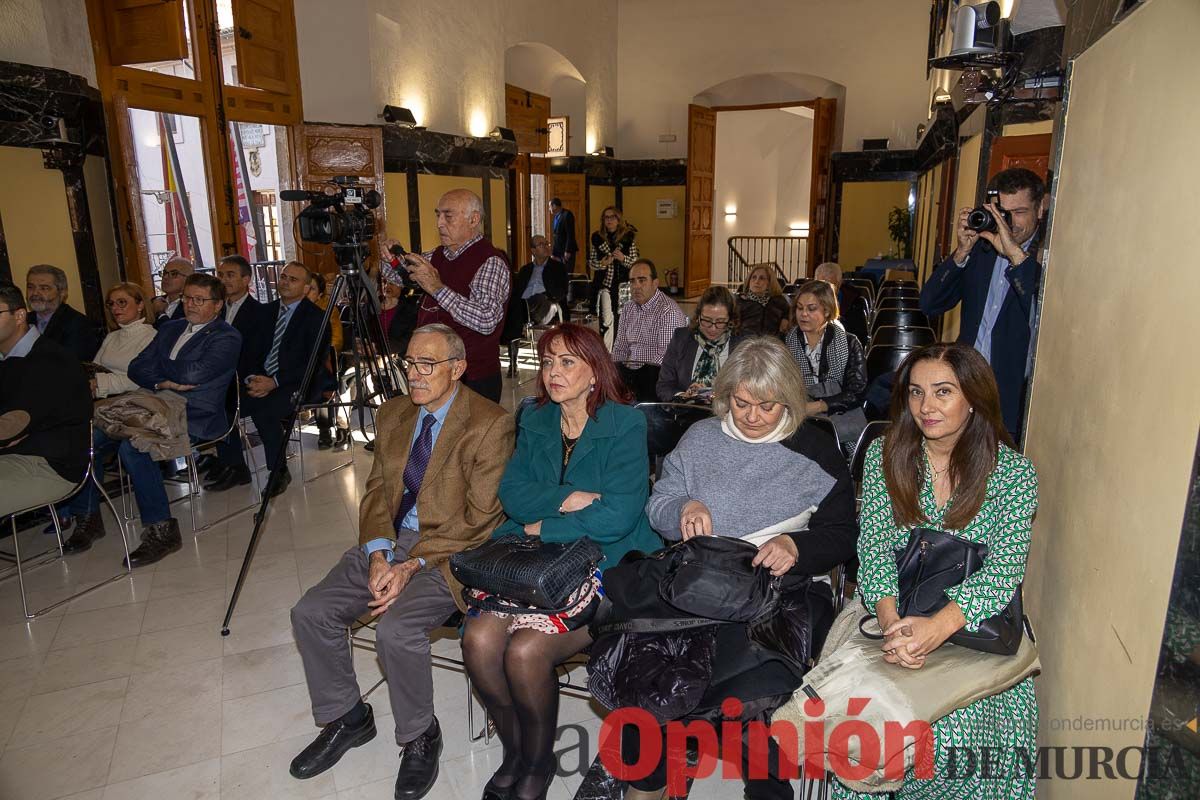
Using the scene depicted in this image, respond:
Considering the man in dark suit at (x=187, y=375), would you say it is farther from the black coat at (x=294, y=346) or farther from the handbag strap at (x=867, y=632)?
the handbag strap at (x=867, y=632)

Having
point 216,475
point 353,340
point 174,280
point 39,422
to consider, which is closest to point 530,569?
point 353,340

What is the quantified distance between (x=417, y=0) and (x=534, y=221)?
168 inches

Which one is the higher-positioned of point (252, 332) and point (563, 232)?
point (563, 232)

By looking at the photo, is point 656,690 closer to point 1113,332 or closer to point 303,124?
point 1113,332

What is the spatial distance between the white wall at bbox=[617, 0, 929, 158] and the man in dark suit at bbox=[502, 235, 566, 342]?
6.83m

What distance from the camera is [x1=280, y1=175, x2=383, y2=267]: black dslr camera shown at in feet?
10.1

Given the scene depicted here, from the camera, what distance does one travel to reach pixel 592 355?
92.4 inches

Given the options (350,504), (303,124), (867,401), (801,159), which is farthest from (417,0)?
(801,159)

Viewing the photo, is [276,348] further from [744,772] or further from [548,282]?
[744,772]

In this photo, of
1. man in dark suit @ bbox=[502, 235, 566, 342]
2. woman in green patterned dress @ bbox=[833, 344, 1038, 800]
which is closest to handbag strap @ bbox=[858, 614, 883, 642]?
woman in green patterned dress @ bbox=[833, 344, 1038, 800]

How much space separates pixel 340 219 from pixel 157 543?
1971 millimetres

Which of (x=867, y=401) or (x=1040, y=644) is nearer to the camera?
(x=1040, y=644)

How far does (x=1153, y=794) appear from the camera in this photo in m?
1.24

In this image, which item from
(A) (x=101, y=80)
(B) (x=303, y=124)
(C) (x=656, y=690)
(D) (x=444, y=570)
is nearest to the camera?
(C) (x=656, y=690)
